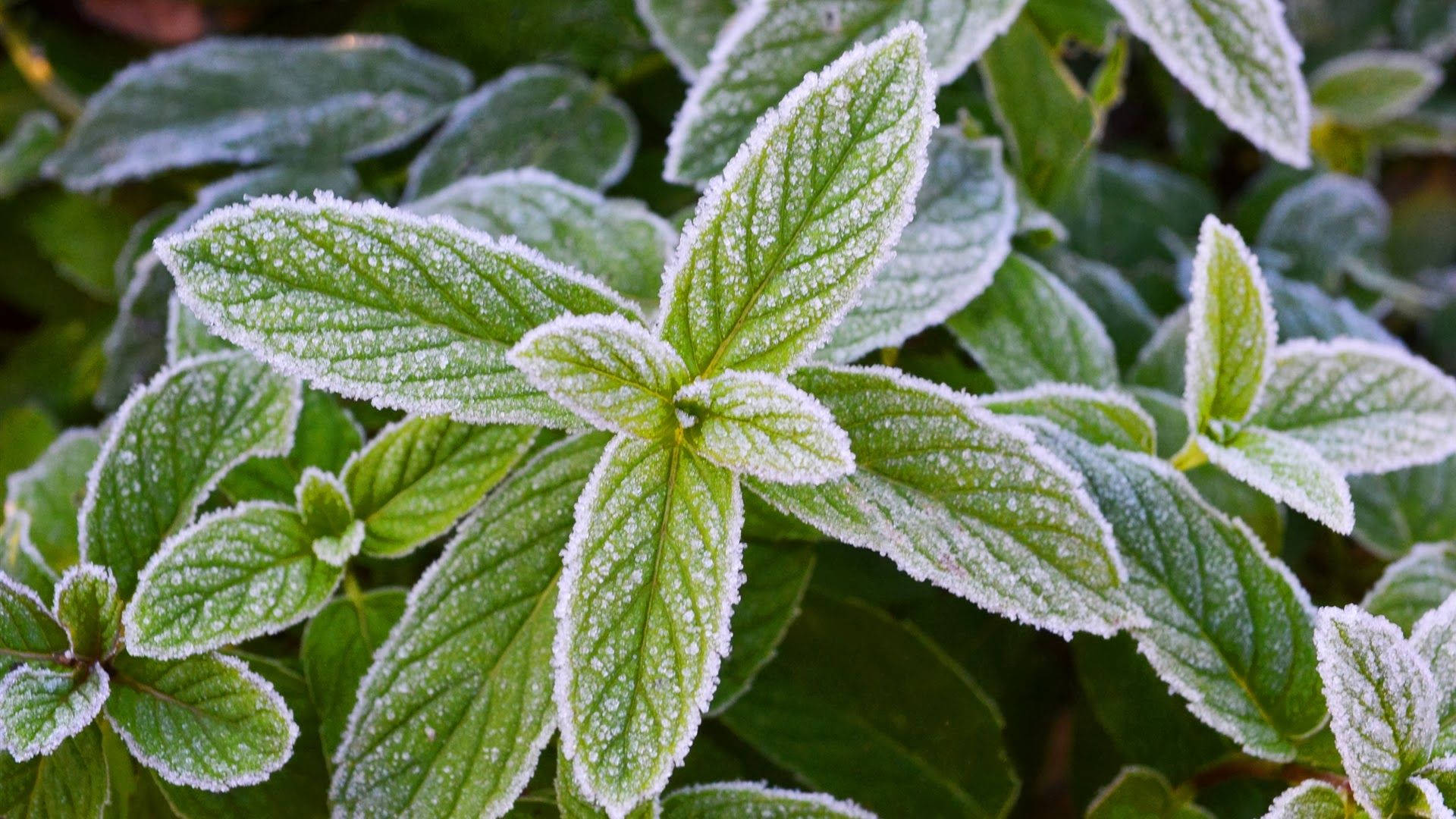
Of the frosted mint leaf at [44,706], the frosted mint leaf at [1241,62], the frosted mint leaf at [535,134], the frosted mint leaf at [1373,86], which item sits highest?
the frosted mint leaf at [1241,62]

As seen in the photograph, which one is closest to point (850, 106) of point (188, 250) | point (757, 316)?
point (757, 316)

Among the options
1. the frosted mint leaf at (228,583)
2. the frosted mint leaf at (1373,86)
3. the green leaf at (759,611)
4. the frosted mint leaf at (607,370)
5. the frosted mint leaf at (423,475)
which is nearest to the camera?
the frosted mint leaf at (607,370)

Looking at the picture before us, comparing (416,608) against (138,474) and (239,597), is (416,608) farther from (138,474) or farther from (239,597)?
(138,474)

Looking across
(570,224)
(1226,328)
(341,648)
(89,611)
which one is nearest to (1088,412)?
(1226,328)

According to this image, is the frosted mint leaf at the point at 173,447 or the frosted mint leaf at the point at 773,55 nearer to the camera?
the frosted mint leaf at the point at 173,447

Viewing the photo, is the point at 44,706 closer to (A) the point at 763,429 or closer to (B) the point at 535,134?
(A) the point at 763,429

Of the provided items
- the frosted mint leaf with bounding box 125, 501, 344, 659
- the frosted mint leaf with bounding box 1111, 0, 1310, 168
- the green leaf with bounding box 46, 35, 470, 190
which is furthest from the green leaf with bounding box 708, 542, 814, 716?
the green leaf with bounding box 46, 35, 470, 190

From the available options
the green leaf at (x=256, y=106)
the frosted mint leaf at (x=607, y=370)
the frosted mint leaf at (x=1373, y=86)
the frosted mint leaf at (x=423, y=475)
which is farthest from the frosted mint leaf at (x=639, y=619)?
the frosted mint leaf at (x=1373, y=86)

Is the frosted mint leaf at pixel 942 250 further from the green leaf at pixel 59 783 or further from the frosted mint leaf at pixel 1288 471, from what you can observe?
the green leaf at pixel 59 783
